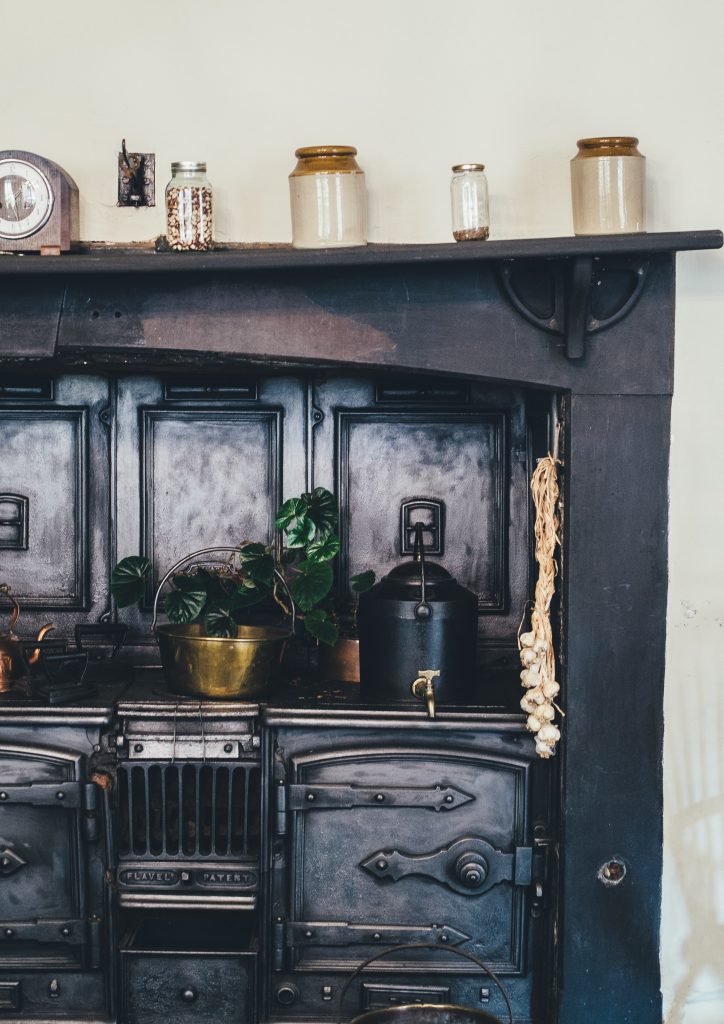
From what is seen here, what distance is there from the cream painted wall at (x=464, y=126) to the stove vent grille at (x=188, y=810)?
1100 millimetres

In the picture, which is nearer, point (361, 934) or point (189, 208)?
point (189, 208)

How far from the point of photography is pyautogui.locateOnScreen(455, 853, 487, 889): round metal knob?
112 inches

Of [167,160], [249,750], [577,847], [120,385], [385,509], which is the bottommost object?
[577,847]

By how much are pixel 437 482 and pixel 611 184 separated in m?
1.05

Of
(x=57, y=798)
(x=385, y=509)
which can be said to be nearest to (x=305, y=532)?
(x=385, y=509)

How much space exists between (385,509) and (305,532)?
0.34 m

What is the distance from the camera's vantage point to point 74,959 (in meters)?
2.92

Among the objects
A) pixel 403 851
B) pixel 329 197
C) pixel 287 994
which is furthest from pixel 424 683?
pixel 329 197

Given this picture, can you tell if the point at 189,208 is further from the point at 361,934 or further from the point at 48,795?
the point at 361,934

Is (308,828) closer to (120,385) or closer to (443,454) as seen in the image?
(443,454)

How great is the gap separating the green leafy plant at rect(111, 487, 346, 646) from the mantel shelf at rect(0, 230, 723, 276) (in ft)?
2.54

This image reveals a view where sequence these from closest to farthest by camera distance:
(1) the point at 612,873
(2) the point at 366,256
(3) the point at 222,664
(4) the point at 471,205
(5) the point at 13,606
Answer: (2) the point at 366,256 → (4) the point at 471,205 → (1) the point at 612,873 → (3) the point at 222,664 → (5) the point at 13,606

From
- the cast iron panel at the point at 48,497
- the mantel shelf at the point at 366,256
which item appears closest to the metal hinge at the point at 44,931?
the cast iron panel at the point at 48,497

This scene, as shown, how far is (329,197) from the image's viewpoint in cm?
271
